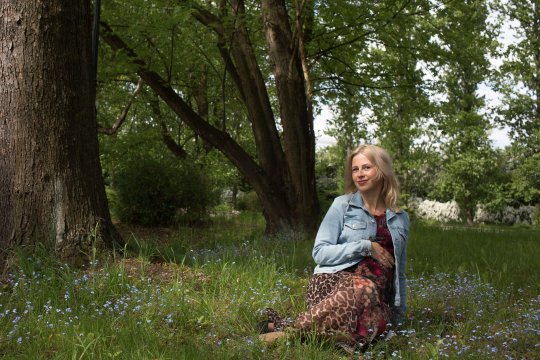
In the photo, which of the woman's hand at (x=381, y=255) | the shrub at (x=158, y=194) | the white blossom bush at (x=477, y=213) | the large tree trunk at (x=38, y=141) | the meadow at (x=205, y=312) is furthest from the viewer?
the white blossom bush at (x=477, y=213)

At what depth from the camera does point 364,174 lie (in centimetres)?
416

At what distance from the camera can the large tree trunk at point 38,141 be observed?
534 centimetres

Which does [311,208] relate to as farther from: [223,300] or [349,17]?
[223,300]

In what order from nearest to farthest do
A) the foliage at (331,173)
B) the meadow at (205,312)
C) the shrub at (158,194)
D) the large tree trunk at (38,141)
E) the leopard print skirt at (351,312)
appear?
1. the meadow at (205,312)
2. the leopard print skirt at (351,312)
3. the large tree trunk at (38,141)
4. the shrub at (158,194)
5. the foliage at (331,173)

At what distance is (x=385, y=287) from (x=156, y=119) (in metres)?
16.1

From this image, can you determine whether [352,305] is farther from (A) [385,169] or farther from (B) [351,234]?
(A) [385,169]

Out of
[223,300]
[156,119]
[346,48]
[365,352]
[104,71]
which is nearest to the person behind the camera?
[365,352]

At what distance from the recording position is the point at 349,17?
10.0 m

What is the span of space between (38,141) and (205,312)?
7.59 feet

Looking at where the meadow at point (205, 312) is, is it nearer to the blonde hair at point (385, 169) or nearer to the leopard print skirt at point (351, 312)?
the leopard print skirt at point (351, 312)

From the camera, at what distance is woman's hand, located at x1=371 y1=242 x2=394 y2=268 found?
4.04m

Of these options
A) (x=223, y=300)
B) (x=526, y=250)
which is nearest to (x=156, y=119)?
(x=526, y=250)

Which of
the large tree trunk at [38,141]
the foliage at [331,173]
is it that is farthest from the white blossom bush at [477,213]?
the large tree trunk at [38,141]

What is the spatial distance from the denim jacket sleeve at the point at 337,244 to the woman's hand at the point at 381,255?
46mm
